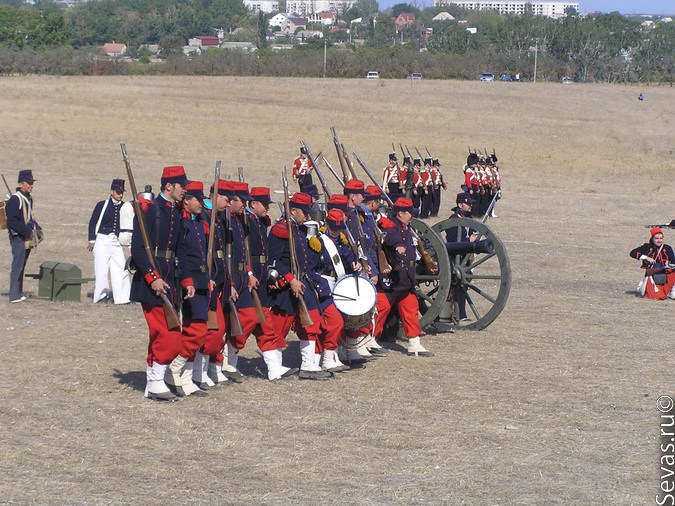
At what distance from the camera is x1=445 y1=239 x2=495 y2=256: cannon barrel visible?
11.8 metres

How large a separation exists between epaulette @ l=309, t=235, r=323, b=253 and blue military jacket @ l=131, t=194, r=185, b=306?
4.83ft

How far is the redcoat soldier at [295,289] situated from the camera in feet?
32.8

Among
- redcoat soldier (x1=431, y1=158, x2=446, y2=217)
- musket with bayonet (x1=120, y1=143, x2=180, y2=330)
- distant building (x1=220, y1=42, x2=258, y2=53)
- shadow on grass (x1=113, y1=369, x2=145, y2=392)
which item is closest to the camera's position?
musket with bayonet (x1=120, y1=143, x2=180, y2=330)

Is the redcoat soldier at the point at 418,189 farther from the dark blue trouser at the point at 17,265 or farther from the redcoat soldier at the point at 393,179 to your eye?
the dark blue trouser at the point at 17,265

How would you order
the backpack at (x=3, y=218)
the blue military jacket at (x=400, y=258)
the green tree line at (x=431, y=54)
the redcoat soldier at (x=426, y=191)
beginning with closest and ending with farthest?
the blue military jacket at (x=400, y=258) → the backpack at (x=3, y=218) → the redcoat soldier at (x=426, y=191) → the green tree line at (x=431, y=54)

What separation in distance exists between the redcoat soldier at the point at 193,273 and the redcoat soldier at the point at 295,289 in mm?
832

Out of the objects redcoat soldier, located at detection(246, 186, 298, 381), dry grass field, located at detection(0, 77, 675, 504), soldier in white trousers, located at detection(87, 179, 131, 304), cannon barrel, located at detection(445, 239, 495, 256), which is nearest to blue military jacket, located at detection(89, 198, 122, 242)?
soldier in white trousers, located at detection(87, 179, 131, 304)

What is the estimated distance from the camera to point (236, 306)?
973cm

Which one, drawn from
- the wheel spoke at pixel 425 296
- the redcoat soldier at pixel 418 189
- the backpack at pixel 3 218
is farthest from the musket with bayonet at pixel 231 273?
the redcoat soldier at pixel 418 189

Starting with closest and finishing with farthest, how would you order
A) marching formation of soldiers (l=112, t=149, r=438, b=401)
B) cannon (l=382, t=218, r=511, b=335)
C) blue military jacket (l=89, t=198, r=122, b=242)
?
marching formation of soldiers (l=112, t=149, r=438, b=401) → cannon (l=382, t=218, r=511, b=335) → blue military jacket (l=89, t=198, r=122, b=242)

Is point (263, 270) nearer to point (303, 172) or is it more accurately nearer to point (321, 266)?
point (321, 266)

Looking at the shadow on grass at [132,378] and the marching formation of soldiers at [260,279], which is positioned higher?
the marching formation of soldiers at [260,279]

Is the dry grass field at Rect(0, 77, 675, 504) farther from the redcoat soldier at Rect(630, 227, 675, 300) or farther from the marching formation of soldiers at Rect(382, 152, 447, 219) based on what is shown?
the marching formation of soldiers at Rect(382, 152, 447, 219)

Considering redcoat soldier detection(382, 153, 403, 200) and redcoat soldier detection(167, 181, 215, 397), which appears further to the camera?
redcoat soldier detection(382, 153, 403, 200)
